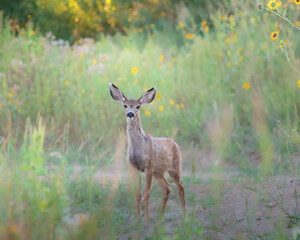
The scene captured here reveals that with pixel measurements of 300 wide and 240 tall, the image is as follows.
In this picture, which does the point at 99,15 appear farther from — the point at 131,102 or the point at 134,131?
the point at 134,131

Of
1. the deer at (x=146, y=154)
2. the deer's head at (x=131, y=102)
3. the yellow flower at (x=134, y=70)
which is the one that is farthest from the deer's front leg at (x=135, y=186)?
the yellow flower at (x=134, y=70)

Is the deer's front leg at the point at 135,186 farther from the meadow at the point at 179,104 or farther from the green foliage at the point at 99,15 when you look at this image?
the green foliage at the point at 99,15

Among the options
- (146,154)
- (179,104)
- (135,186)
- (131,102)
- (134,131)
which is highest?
(179,104)

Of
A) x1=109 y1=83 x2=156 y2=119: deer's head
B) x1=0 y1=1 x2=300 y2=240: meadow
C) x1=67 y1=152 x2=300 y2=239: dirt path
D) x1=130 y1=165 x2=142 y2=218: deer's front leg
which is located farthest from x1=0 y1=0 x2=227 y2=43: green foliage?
x1=130 y1=165 x2=142 y2=218: deer's front leg

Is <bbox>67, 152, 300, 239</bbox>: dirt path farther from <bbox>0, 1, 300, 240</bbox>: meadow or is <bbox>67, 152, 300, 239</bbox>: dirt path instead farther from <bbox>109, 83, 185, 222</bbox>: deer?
<bbox>109, 83, 185, 222</bbox>: deer

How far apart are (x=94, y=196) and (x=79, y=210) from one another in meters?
0.49

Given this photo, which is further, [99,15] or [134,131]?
[99,15]

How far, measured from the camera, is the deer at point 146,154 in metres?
6.26

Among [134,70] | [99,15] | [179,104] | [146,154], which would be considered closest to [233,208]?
[146,154]

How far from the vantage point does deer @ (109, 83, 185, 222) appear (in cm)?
626

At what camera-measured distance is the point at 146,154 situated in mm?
6297

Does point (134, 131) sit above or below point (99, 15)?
below

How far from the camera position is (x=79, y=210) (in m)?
5.95

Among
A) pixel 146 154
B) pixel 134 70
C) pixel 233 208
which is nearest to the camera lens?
pixel 233 208
